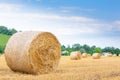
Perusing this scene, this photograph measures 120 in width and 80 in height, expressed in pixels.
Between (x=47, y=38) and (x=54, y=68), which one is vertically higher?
(x=47, y=38)

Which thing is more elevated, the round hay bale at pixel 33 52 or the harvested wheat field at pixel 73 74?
the round hay bale at pixel 33 52

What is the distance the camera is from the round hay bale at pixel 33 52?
12613 mm

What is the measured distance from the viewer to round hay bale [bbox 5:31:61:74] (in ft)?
41.4

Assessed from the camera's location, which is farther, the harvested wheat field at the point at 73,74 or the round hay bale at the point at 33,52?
the round hay bale at the point at 33,52

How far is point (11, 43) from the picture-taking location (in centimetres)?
1352

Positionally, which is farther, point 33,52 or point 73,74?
point 33,52

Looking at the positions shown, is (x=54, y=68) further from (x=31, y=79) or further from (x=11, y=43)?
(x=31, y=79)

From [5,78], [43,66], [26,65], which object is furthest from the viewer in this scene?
[43,66]

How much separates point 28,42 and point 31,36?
31 centimetres

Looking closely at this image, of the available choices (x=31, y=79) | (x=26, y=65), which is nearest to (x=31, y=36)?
(x=26, y=65)

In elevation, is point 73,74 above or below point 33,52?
below

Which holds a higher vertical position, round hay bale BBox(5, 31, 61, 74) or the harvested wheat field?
round hay bale BBox(5, 31, 61, 74)

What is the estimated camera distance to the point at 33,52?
12852mm

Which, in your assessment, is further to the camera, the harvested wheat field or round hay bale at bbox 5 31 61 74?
round hay bale at bbox 5 31 61 74
